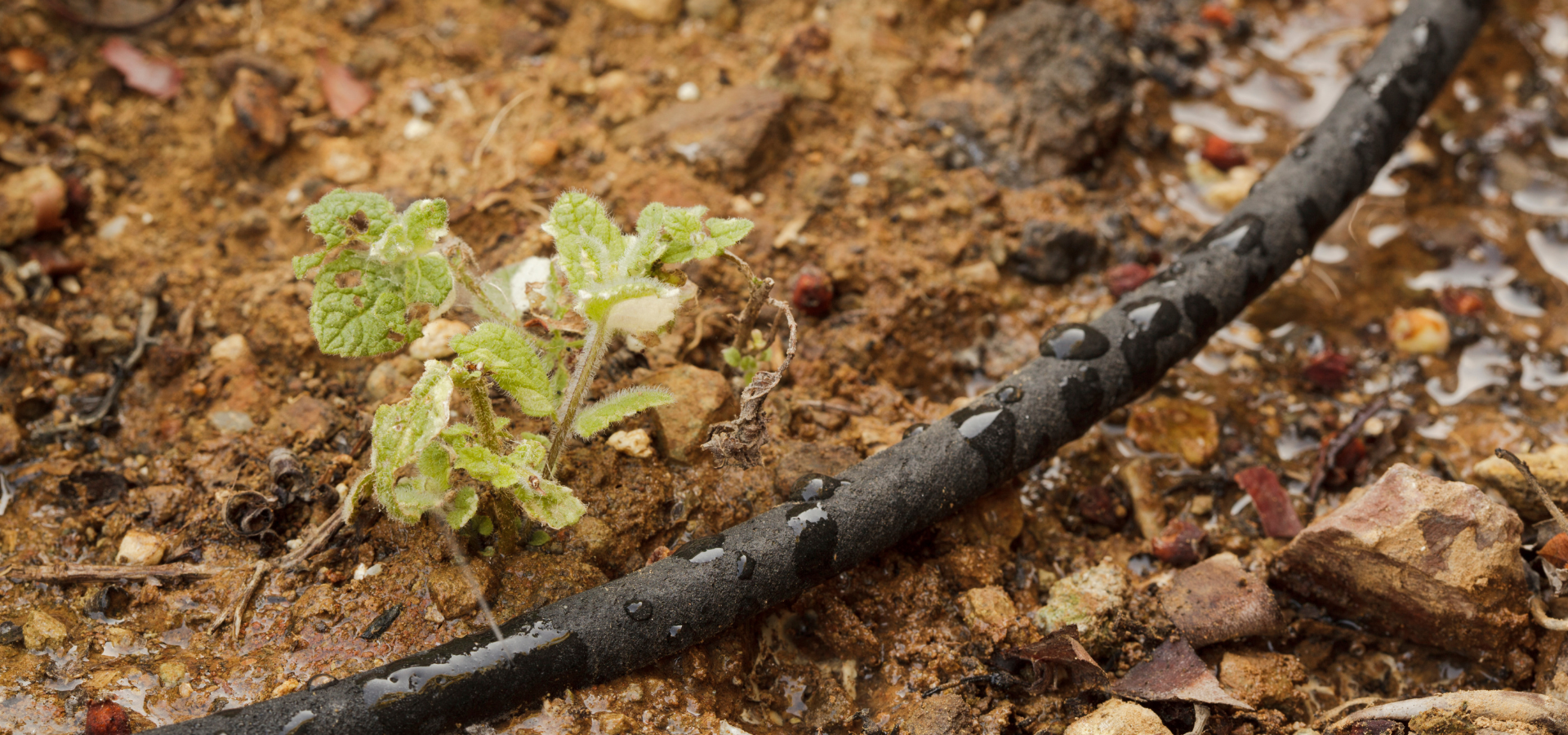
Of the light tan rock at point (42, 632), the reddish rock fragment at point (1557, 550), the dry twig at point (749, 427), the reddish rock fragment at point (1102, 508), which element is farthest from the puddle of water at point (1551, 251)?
the light tan rock at point (42, 632)

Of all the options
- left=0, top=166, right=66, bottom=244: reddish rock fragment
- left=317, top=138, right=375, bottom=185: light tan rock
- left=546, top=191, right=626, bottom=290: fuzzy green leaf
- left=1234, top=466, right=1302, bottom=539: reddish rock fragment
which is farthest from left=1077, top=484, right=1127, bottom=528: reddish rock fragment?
left=0, top=166, right=66, bottom=244: reddish rock fragment

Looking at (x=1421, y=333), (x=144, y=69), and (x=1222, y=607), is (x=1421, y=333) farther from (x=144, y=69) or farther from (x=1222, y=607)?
(x=144, y=69)

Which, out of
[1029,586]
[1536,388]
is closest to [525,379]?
[1029,586]

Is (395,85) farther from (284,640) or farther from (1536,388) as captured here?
(1536,388)

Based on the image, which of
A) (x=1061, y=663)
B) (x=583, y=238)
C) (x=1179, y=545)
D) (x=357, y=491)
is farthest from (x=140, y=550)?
(x=1179, y=545)

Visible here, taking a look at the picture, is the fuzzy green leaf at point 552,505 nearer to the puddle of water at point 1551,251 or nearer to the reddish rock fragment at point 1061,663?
the reddish rock fragment at point 1061,663

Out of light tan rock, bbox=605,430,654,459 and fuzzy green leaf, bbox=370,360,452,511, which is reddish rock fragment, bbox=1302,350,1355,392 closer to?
light tan rock, bbox=605,430,654,459

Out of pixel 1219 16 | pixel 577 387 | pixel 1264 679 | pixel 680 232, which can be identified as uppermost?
pixel 680 232
